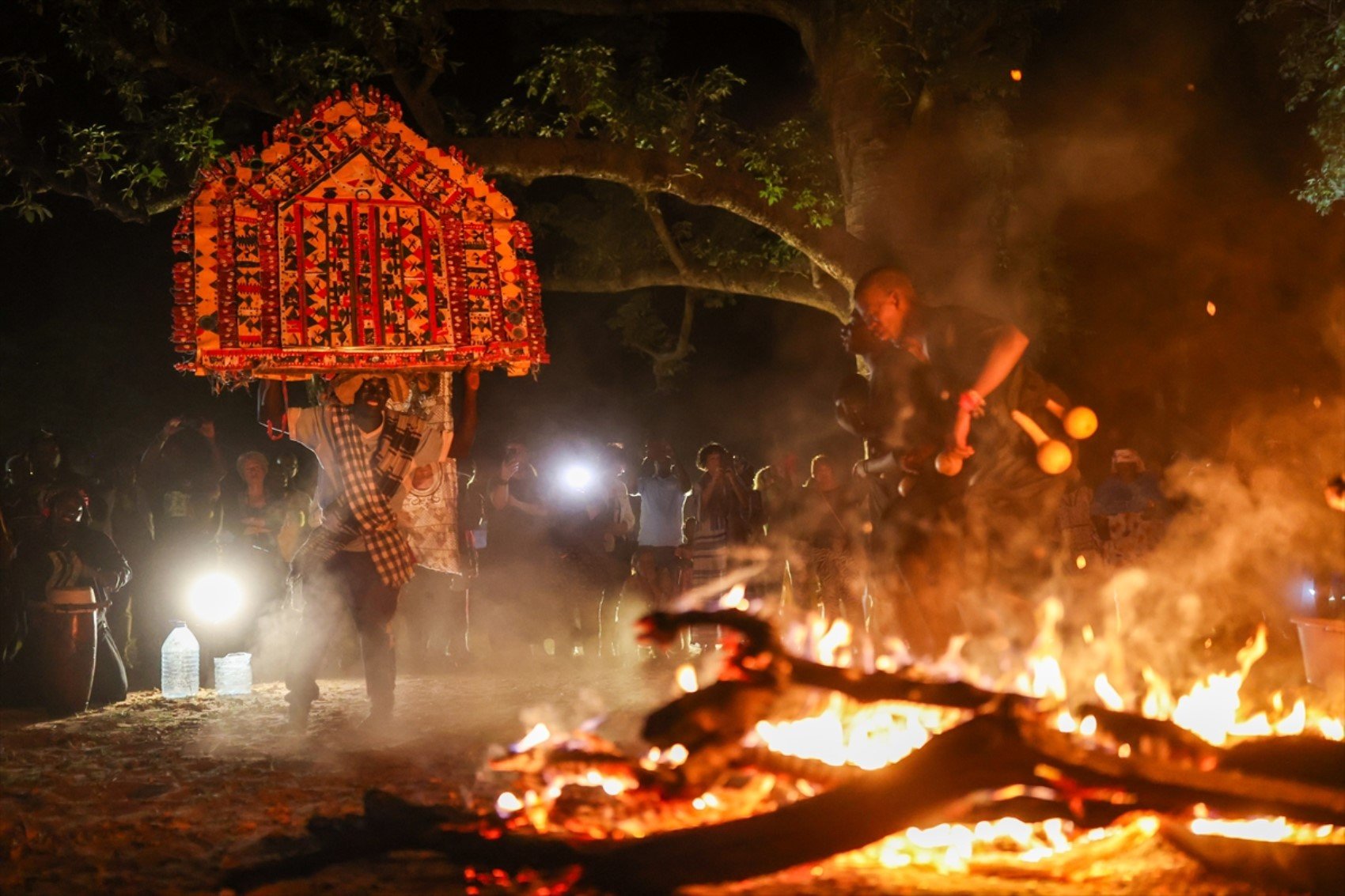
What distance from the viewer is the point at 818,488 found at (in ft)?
37.0

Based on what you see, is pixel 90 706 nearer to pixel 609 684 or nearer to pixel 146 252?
pixel 609 684

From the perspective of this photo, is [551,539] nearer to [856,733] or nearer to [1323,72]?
[856,733]

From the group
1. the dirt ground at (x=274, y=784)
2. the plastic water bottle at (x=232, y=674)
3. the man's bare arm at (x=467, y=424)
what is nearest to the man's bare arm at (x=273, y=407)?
the man's bare arm at (x=467, y=424)

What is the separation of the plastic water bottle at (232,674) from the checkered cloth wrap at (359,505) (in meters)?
3.09

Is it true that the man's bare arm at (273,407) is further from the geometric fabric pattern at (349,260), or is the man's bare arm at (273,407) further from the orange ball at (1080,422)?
the orange ball at (1080,422)


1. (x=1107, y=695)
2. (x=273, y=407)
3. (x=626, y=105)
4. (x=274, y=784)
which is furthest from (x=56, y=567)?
(x=1107, y=695)

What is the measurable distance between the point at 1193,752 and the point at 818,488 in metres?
7.48

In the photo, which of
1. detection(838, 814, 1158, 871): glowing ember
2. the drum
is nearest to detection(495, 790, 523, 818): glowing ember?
detection(838, 814, 1158, 871): glowing ember

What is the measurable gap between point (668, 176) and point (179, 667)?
5.92 m

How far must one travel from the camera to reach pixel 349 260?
7898mm

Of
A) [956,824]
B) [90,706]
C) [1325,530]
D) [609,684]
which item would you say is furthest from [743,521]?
[956,824]

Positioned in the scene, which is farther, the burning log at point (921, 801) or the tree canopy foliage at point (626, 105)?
the tree canopy foliage at point (626, 105)

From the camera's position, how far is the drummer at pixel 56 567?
831 centimetres

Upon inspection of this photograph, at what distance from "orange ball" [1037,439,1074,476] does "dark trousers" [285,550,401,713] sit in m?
3.89
